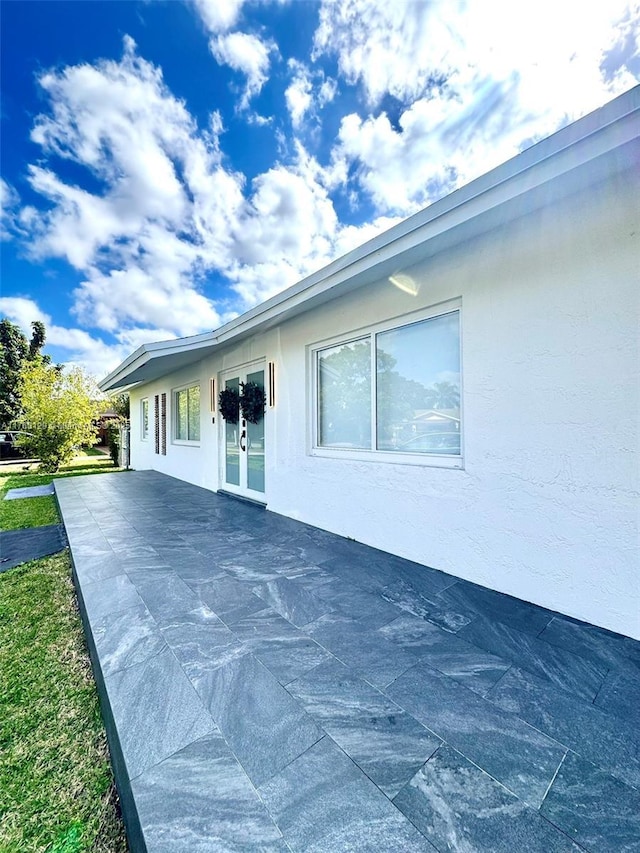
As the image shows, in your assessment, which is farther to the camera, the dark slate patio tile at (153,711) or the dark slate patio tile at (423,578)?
the dark slate patio tile at (423,578)

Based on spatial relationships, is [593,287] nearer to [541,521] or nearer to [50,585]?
[541,521]

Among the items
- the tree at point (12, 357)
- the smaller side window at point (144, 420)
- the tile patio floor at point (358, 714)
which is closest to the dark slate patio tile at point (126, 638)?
the tile patio floor at point (358, 714)

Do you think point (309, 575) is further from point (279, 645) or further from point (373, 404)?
point (373, 404)

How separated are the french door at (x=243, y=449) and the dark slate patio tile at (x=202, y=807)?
187 inches

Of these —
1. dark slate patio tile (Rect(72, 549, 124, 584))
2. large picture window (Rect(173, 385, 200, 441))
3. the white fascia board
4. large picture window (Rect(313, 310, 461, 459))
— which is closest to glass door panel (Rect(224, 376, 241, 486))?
the white fascia board

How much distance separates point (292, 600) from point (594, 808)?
77.6 inches

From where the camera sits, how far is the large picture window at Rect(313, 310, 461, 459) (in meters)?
3.55

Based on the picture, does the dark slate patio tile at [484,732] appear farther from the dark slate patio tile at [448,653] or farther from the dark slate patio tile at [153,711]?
the dark slate patio tile at [153,711]

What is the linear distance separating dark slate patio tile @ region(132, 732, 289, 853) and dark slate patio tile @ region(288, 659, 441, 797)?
42 centimetres

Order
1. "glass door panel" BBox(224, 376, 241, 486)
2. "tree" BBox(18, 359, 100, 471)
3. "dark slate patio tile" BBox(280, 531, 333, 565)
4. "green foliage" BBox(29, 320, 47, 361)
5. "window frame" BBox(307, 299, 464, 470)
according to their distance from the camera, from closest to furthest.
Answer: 1. "window frame" BBox(307, 299, 464, 470)
2. "dark slate patio tile" BBox(280, 531, 333, 565)
3. "glass door panel" BBox(224, 376, 241, 486)
4. "tree" BBox(18, 359, 100, 471)
5. "green foliage" BBox(29, 320, 47, 361)

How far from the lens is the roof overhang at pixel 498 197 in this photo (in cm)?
196

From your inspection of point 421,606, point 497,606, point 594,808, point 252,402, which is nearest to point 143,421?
point 252,402

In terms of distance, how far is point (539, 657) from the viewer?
7.26 feet

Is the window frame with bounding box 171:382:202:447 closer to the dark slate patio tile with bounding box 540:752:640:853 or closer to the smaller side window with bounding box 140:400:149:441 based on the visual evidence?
the smaller side window with bounding box 140:400:149:441
